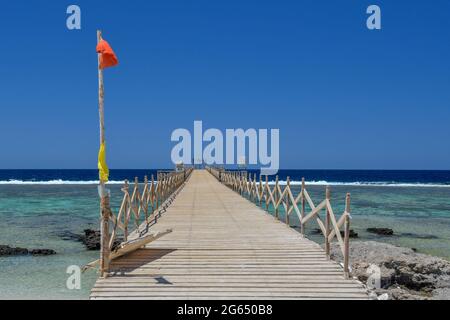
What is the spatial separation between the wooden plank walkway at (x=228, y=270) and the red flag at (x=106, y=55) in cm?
363

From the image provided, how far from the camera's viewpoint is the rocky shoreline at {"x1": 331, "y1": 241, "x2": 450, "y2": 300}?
11242 mm

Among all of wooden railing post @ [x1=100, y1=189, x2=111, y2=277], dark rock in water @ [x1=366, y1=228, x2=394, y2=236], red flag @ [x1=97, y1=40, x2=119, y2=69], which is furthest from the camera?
dark rock in water @ [x1=366, y1=228, x2=394, y2=236]

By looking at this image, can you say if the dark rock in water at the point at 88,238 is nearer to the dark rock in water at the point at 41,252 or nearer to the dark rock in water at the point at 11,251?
the dark rock in water at the point at 41,252

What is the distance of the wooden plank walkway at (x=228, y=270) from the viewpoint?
7.05m

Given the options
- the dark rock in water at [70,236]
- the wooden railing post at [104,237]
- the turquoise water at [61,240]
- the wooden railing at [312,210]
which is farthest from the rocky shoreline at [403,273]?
the dark rock in water at [70,236]

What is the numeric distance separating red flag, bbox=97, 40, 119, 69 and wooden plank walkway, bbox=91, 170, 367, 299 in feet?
11.9

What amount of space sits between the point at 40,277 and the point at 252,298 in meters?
8.58

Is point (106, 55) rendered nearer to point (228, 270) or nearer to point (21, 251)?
point (228, 270)

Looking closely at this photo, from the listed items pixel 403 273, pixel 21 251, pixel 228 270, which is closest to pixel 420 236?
pixel 403 273

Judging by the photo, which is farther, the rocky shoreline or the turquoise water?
the turquoise water

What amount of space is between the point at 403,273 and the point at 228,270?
22.1 feet

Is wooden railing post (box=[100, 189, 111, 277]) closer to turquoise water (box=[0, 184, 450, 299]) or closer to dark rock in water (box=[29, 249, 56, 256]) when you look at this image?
turquoise water (box=[0, 184, 450, 299])

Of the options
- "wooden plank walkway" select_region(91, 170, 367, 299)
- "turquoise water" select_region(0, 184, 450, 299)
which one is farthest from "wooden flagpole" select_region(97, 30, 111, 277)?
"turquoise water" select_region(0, 184, 450, 299)
